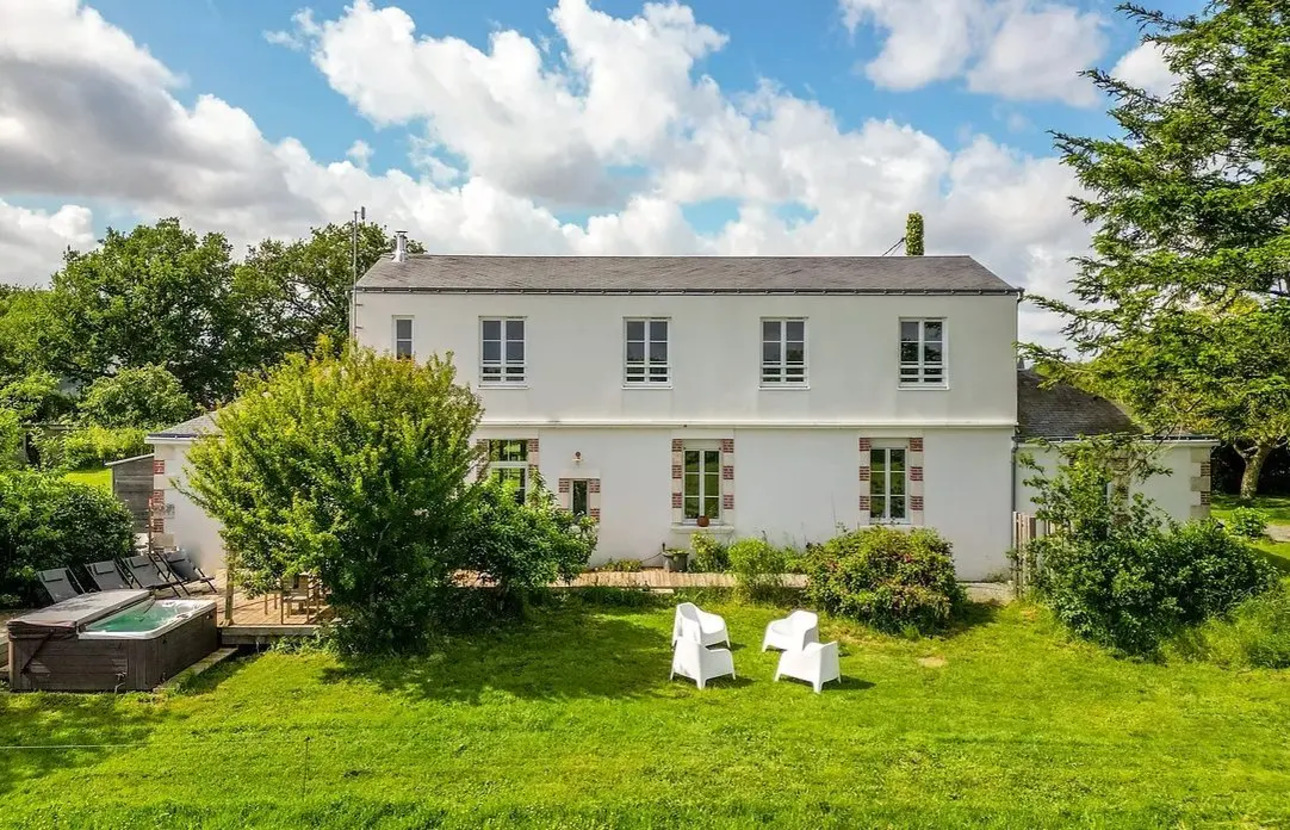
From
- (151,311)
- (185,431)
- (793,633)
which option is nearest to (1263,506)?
(793,633)

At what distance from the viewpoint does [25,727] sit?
7.80 metres

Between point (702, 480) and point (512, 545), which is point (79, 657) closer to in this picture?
point (512, 545)

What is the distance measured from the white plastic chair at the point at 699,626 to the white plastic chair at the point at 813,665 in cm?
112

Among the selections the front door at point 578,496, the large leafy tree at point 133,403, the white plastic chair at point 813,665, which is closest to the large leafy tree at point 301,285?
the large leafy tree at point 133,403

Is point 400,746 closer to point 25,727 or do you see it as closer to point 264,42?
point 25,727

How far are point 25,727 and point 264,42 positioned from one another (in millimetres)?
11261

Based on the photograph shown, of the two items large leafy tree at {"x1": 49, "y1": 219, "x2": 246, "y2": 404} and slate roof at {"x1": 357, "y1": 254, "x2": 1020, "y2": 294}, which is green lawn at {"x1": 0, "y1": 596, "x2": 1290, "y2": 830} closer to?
slate roof at {"x1": 357, "y1": 254, "x2": 1020, "y2": 294}

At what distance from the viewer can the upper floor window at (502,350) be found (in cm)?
1588

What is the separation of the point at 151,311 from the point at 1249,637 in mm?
42682

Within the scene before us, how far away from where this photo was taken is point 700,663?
9172mm

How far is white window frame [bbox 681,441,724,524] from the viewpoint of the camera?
51.3 feet

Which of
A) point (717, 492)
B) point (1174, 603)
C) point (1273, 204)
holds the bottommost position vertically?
point (1174, 603)

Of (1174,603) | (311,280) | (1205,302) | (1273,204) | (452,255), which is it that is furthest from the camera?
(311,280)

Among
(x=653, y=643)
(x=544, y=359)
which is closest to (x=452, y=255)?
(x=544, y=359)
